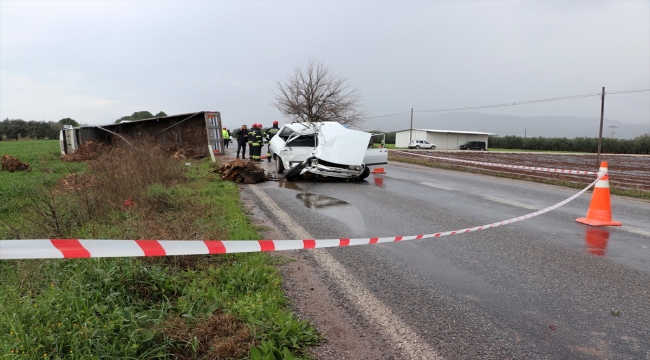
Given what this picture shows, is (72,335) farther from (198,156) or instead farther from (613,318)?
(198,156)

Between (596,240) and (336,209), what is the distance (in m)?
4.19

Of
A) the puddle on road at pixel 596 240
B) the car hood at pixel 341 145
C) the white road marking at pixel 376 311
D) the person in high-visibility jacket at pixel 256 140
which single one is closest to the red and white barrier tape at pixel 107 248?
the white road marking at pixel 376 311

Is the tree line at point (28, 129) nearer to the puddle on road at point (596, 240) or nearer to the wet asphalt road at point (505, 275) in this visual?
the wet asphalt road at point (505, 275)

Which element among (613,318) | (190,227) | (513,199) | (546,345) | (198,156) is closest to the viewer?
(546,345)

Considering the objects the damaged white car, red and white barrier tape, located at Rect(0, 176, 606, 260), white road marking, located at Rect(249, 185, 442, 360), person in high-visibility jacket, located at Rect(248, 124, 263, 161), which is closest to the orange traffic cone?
white road marking, located at Rect(249, 185, 442, 360)

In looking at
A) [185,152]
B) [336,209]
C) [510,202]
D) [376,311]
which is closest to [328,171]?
[336,209]

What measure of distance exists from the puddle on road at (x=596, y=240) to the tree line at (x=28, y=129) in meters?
70.2

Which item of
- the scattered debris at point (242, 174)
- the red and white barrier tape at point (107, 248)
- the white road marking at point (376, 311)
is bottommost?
the white road marking at point (376, 311)

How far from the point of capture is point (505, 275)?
14.4 feet

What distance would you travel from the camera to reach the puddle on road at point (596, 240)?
5305mm

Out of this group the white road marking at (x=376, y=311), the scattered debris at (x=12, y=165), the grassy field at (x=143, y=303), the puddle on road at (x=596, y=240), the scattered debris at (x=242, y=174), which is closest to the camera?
the grassy field at (x=143, y=303)

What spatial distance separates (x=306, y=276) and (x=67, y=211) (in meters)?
3.63

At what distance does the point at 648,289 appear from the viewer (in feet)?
13.2

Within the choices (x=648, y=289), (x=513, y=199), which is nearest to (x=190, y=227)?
(x=648, y=289)
